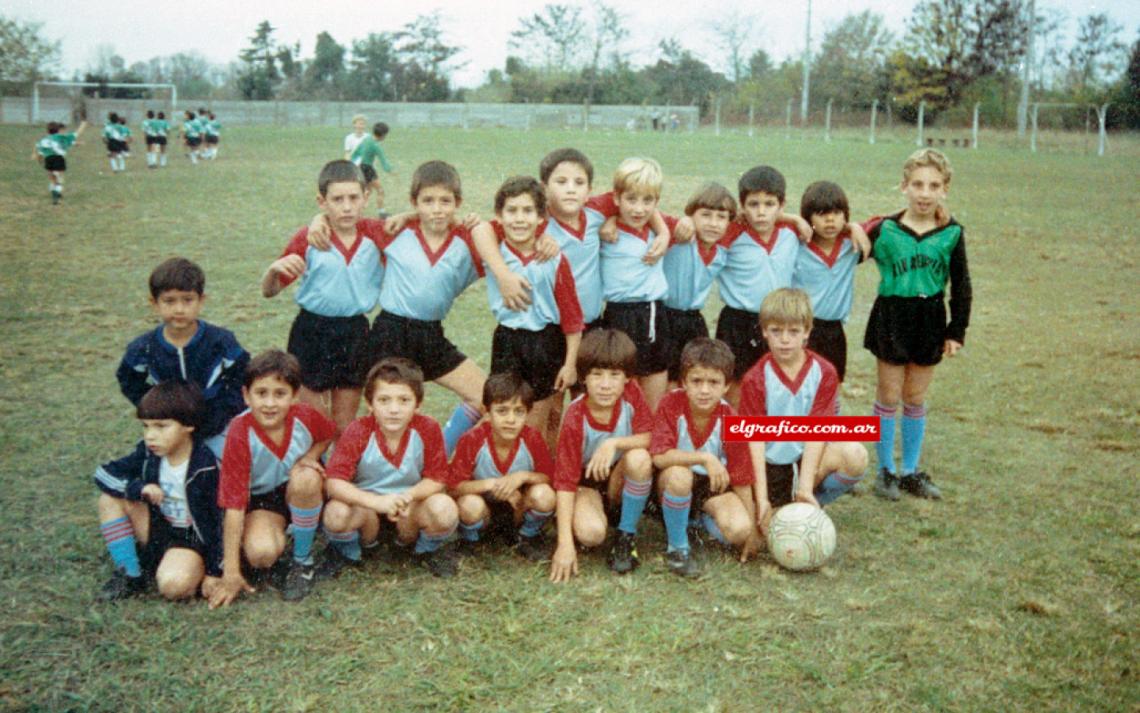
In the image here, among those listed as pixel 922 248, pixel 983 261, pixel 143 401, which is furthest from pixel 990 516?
pixel 983 261

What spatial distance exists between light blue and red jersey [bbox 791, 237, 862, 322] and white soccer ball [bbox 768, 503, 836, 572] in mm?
1261

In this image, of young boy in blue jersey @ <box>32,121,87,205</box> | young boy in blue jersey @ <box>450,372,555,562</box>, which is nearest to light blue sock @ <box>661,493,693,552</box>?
young boy in blue jersey @ <box>450,372,555,562</box>

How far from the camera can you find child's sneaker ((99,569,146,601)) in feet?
11.4

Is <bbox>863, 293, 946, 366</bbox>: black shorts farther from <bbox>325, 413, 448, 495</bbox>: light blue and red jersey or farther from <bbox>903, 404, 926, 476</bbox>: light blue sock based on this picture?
<bbox>325, 413, 448, 495</bbox>: light blue and red jersey

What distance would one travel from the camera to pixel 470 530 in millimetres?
3926

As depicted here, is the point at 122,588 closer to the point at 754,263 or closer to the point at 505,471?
the point at 505,471

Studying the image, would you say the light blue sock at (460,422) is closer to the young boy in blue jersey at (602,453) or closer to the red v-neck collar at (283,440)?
the young boy in blue jersey at (602,453)

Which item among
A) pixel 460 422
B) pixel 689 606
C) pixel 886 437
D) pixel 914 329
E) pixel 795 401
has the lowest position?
Result: pixel 689 606

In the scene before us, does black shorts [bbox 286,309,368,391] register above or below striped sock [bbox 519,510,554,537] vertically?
above

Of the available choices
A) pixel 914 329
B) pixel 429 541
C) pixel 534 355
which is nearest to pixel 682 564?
pixel 429 541

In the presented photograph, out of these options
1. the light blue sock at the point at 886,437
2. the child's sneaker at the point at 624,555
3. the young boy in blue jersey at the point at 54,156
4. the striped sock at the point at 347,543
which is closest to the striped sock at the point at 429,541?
the striped sock at the point at 347,543

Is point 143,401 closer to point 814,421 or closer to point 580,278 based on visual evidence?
point 580,278

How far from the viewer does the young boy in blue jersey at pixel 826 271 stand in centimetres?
465

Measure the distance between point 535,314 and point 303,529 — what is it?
4.56 ft
